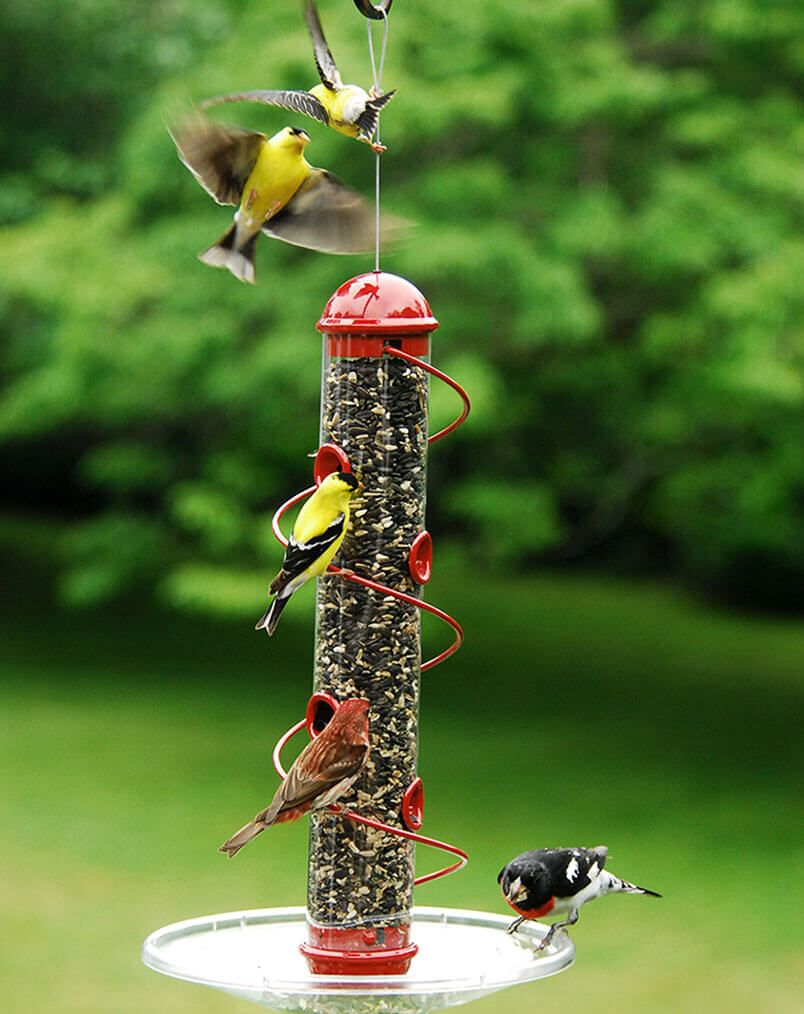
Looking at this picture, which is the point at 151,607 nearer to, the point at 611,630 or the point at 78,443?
the point at 78,443

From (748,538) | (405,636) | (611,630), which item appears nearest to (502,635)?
(611,630)

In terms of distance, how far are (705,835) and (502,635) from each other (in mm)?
7342

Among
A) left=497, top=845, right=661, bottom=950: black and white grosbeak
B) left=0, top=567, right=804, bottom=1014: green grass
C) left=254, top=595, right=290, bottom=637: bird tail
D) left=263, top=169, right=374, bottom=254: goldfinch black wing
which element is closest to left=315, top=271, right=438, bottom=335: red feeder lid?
left=263, top=169, right=374, bottom=254: goldfinch black wing

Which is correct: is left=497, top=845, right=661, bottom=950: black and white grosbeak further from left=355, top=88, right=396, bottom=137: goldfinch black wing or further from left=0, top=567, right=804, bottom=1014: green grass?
left=0, top=567, right=804, bottom=1014: green grass

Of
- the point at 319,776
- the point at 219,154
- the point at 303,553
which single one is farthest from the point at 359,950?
→ the point at 219,154

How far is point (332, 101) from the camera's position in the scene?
13.0 feet

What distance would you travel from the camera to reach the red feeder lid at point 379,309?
168 inches

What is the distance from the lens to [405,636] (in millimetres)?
4531

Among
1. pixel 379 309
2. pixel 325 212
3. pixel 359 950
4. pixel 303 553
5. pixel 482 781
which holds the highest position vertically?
pixel 482 781

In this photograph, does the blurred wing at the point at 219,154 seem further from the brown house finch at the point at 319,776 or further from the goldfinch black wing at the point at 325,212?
the brown house finch at the point at 319,776

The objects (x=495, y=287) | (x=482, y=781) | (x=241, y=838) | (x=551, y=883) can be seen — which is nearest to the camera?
(x=241, y=838)

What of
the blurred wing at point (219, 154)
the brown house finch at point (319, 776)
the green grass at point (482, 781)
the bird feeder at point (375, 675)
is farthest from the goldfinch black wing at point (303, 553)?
the green grass at point (482, 781)

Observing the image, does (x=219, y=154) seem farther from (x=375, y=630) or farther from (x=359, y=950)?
(x=359, y=950)

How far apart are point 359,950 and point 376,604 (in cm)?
84
